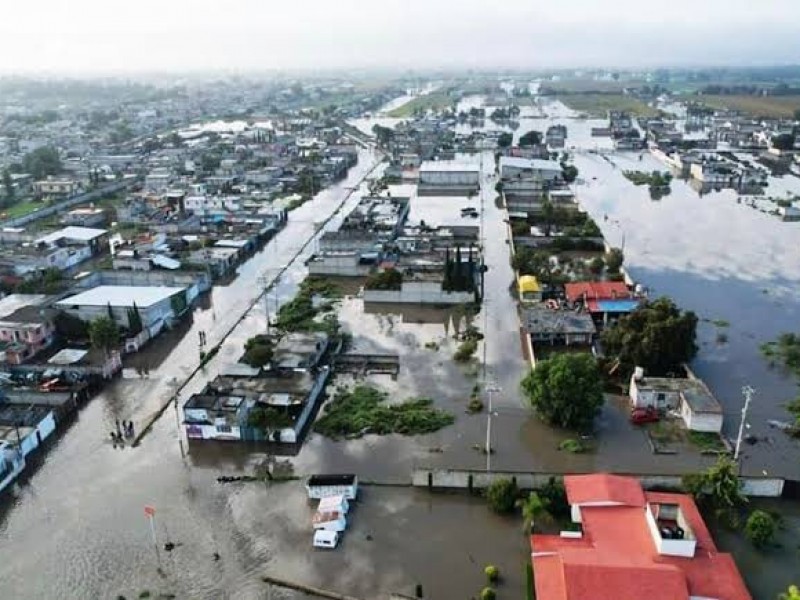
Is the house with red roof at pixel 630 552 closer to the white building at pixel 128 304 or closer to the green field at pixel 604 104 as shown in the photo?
the white building at pixel 128 304

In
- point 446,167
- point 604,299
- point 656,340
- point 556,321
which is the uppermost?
point 446,167

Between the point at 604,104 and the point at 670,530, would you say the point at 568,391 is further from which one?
the point at 604,104

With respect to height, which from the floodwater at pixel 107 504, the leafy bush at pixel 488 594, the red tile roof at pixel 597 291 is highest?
the red tile roof at pixel 597 291

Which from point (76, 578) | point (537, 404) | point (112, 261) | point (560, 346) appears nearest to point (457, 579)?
point (537, 404)

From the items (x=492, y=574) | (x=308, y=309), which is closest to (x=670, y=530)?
(x=492, y=574)

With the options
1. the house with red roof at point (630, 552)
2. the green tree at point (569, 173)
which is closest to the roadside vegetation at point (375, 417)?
the house with red roof at point (630, 552)

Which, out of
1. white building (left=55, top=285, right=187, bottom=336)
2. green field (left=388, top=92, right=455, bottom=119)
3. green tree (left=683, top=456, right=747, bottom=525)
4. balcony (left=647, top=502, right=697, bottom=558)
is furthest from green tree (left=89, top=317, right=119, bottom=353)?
green field (left=388, top=92, right=455, bottom=119)
